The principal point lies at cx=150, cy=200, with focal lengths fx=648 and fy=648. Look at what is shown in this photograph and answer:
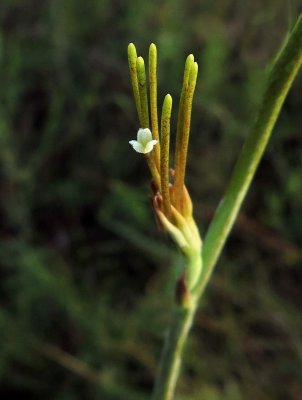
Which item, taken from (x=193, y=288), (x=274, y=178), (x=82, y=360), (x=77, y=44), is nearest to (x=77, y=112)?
(x=77, y=44)

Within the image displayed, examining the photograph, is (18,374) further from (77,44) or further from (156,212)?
(156,212)

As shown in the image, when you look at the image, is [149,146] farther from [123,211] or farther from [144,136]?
[123,211]

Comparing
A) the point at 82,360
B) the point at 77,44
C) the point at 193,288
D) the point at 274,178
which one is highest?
the point at 77,44

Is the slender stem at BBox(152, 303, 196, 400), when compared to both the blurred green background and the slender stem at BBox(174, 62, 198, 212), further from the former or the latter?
the blurred green background

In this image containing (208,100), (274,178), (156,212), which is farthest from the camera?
(274,178)

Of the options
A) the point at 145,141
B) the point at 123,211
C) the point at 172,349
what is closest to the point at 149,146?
the point at 145,141

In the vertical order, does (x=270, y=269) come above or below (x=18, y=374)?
above
